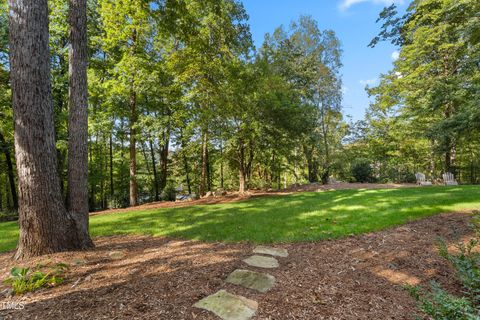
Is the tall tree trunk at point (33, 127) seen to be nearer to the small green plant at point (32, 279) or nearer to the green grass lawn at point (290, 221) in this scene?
the small green plant at point (32, 279)

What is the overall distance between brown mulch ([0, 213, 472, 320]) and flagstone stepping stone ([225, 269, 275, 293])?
0.09 metres

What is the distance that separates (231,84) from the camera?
8422 mm

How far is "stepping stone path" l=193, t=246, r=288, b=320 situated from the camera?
7.27 feet

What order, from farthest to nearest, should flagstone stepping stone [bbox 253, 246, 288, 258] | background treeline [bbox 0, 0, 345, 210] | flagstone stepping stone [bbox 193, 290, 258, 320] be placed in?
background treeline [bbox 0, 0, 345, 210] → flagstone stepping stone [bbox 253, 246, 288, 258] → flagstone stepping stone [bbox 193, 290, 258, 320]

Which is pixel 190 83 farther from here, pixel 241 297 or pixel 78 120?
pixel 241 297

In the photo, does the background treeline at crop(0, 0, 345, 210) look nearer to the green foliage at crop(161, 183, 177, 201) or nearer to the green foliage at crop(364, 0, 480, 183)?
the green foliage at crop(161, 183, 177, 201)

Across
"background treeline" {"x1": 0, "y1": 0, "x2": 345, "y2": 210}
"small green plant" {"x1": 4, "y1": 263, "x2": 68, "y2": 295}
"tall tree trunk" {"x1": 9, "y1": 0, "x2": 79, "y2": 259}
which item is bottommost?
"small green plant" {"x1": 4, "y1": 263, "x2": 68, "y2": 295}

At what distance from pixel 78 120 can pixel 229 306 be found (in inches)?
146

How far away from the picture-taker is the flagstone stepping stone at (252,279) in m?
2.72

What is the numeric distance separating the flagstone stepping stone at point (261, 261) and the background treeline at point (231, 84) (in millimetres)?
4907

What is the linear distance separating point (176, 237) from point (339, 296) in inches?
129

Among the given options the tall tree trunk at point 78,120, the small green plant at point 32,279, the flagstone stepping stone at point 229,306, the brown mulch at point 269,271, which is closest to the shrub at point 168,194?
the brown mulch at point 269,271

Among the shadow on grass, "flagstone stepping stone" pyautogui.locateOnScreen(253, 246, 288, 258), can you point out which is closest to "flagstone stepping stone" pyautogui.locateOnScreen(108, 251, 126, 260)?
the shadow on grass

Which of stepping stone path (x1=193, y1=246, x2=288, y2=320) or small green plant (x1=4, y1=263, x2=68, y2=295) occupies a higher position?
small green plant (x1=4, y1=263, x2=68, y2=295)
